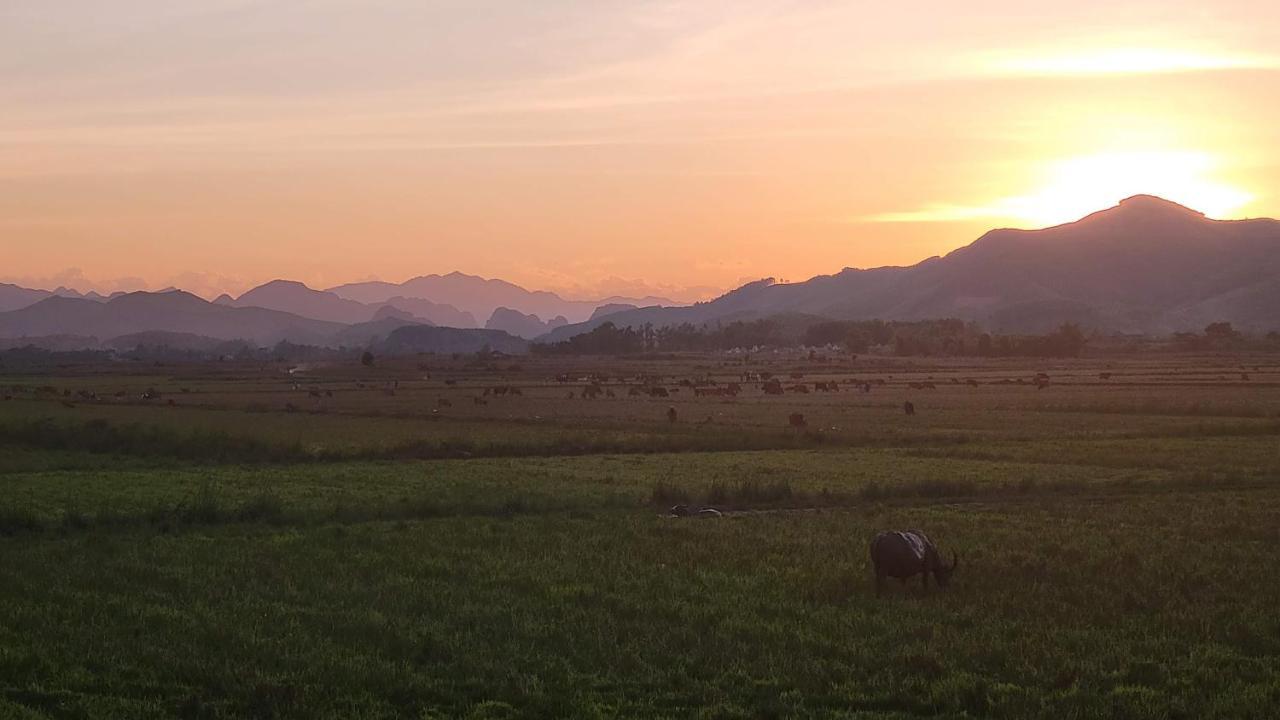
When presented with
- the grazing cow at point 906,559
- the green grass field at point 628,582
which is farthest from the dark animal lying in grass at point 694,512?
the grazing cow at point 906,559

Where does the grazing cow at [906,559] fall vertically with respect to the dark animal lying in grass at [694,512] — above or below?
above

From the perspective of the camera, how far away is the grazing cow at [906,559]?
1664 centimetres

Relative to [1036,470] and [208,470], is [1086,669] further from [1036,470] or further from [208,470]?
[208,470]

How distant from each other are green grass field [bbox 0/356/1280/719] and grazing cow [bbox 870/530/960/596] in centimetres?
34

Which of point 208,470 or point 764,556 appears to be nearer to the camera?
point 764,556

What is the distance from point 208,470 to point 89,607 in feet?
74.9

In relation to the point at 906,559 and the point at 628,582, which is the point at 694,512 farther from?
the point at 906,559

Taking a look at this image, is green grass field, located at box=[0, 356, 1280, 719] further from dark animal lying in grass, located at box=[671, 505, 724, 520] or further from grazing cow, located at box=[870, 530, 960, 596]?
dark animal lying in grass, located at box=[671, 505, 724, 520]

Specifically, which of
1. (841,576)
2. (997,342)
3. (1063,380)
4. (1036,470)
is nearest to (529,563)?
(841,576)

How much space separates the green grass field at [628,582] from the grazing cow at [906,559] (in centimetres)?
34

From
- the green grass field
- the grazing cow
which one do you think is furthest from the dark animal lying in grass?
the grazing cow

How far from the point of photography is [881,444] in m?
45.3

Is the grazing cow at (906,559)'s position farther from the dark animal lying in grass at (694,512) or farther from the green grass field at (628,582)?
the dark animal lying in grass at (694,512)

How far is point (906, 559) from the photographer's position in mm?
16625
